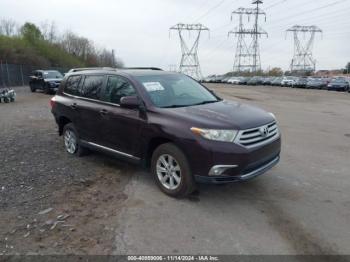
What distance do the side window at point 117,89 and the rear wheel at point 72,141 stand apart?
1.34m

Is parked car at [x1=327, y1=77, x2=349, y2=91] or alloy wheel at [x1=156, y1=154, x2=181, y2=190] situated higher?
alloy wheel at [x1=156, y1=154, x2=181, y2=190]

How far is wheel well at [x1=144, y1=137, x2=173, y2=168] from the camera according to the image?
509 cm

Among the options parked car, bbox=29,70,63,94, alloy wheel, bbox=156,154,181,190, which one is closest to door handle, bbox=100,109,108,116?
alloy wheel, bbox=156,154,181,190

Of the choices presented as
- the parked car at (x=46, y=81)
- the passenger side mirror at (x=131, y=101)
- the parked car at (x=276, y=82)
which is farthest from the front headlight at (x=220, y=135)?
the parked car at (x=276, y=82)

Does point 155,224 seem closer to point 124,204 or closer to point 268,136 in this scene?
point 124,204

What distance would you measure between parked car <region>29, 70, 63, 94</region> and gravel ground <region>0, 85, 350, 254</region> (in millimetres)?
20161

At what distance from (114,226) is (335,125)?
991 centimetres

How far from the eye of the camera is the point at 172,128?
15.8 feet

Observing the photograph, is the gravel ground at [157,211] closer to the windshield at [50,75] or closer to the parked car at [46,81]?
the parked car at [46,81]

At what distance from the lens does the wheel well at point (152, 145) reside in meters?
5.09

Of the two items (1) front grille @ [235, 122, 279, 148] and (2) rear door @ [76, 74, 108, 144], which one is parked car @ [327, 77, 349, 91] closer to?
(1) front grille @ [235, 122, 279, 148]

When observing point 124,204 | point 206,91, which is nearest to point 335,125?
point 206,91

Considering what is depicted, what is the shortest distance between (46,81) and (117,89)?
2242cm

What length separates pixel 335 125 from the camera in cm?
1188
